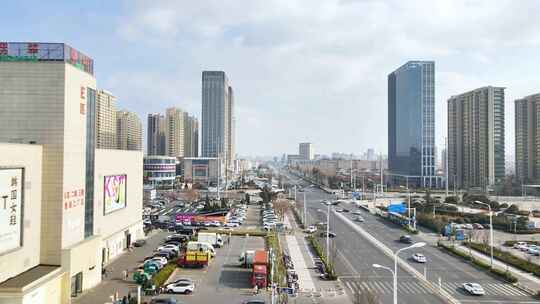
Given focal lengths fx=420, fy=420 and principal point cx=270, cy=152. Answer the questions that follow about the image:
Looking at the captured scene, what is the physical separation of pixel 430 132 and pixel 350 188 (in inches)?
Result: 656

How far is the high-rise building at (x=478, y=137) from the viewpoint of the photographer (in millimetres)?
60344

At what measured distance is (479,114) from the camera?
6141cm

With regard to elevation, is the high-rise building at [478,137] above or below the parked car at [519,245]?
above

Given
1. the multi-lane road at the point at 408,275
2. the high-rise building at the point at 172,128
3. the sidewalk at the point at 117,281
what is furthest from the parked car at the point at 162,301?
the high-rise building at the point at 172,128

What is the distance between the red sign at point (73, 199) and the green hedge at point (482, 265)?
16738 millimetres

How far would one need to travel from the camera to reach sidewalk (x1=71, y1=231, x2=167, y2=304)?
13.8m

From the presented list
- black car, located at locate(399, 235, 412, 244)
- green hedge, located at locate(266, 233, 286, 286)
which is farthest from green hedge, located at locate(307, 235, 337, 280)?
black car, located at locate(399, 235, 412, 244)

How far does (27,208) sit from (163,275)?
562 cm

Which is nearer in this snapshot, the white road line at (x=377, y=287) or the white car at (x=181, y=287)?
the white car at (x=181, y=287)

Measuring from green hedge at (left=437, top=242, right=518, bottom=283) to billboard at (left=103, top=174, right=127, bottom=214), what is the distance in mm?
16986

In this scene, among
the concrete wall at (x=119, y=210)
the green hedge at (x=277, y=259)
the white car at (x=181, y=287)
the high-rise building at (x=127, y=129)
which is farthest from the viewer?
the high-rise building at (x=127, y=129)

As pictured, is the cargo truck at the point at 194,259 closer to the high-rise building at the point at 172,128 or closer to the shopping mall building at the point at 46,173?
the shopping mall building at the point at 46,173

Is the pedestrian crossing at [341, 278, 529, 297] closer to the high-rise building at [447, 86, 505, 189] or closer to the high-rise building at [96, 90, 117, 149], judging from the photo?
the high-rise building at [447, 86, 505, 189]

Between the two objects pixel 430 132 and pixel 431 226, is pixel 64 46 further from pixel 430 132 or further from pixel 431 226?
→ pixel 430 132
